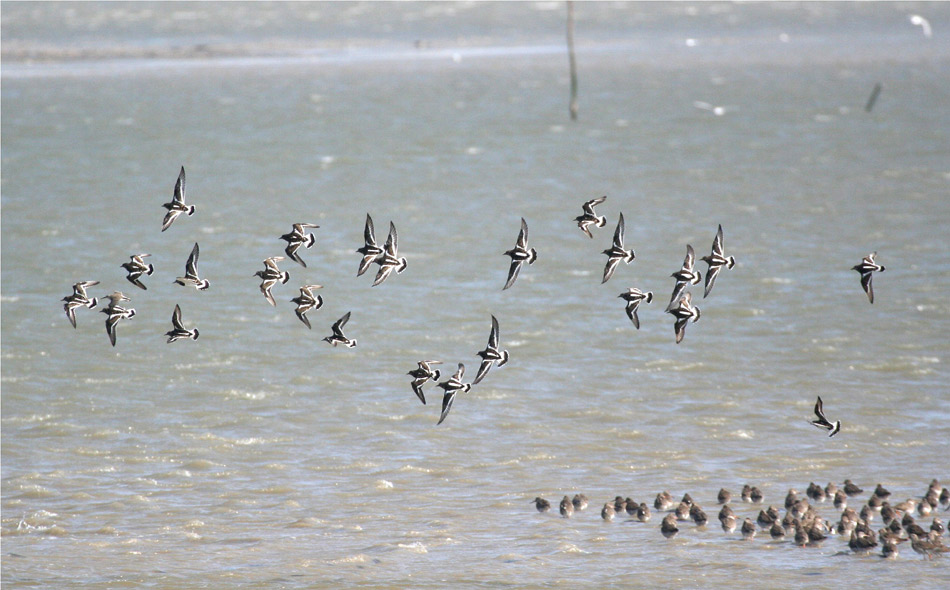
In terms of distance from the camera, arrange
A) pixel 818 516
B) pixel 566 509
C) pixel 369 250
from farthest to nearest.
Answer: pixel 566 509 → pixel 818 516 → pixel 369 250

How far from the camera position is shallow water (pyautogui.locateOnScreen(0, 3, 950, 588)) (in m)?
19.5

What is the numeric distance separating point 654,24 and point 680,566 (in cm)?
10366

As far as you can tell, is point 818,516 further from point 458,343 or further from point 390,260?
point 458,343

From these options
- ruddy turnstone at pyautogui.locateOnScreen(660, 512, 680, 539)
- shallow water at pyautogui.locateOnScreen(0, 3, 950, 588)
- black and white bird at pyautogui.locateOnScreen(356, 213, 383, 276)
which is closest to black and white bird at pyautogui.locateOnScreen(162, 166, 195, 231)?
black and white bird at pyautogui.locateOnScreen(356, 213, 383, 276)

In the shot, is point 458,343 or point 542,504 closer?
point 542,504

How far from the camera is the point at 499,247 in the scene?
39.4 metres

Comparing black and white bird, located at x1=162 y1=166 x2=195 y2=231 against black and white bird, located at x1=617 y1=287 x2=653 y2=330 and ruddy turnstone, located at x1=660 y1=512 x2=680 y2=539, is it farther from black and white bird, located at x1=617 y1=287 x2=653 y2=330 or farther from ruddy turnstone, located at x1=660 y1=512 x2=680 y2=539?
ruddy turnstone, located at x1=660 y1=512 x2=680 y2=539

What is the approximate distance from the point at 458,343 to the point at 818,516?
12292 mm

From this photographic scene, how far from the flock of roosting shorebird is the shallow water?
0.73 feet

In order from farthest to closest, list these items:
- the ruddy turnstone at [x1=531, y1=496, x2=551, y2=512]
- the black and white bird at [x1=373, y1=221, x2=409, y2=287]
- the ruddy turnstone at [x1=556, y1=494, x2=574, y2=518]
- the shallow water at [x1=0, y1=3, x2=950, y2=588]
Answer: the ruddy turnstone at [x1=531, y1=496, x2=551, y2=512], the ruddy turnstone at [x1=556, y1=494, x2=574, y2=518], the shallow water at [x1=0, y1=3, x2=950, y2=588], the black and white bird at [x1=373, y1=221, x2=409, y2=287]

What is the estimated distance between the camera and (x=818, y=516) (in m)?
19.0

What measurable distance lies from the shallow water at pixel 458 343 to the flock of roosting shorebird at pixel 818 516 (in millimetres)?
223

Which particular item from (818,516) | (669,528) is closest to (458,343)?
(669,528)

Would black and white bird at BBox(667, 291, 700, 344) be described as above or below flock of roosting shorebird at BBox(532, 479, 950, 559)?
above
